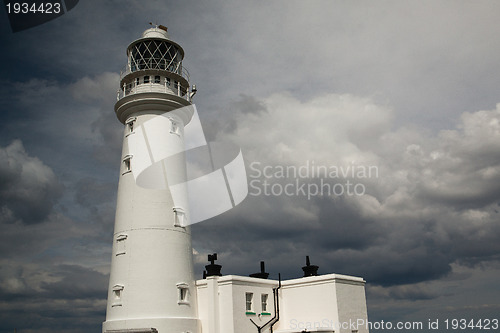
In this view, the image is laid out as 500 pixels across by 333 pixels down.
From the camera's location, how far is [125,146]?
25562 mm

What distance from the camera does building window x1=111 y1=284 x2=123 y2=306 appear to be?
74.5ft

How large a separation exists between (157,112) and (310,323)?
15563 mm

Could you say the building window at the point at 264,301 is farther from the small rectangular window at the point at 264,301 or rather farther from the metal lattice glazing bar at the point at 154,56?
the metal lattice glazing bar at the point at 154,56

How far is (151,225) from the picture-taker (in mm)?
23422

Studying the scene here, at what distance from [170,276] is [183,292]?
1340 mm

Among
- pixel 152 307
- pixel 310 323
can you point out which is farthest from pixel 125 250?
pixel 310 323

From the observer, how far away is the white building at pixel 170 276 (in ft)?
74.4

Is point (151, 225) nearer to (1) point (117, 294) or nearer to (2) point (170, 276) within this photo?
(2) point (170, 276)

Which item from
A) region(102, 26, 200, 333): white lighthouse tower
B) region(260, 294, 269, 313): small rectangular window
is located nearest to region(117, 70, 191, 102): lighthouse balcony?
region(102, 26, 200, 333): white lighthouse tower

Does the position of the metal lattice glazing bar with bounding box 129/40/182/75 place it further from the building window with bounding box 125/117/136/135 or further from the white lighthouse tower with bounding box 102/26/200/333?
the building window with bounding box 125/117/136/135

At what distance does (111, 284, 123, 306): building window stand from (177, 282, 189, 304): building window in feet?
9.81

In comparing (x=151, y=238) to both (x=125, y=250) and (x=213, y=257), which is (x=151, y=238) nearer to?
(x=125, y=250)

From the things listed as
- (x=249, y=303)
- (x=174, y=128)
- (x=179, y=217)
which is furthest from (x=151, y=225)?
(x=249, y=303)

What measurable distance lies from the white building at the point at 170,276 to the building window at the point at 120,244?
2.1 inches
